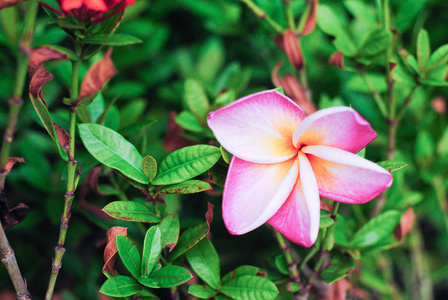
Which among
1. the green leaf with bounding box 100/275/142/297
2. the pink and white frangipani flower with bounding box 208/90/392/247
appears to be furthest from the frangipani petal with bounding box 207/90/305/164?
the green leaf with bounding box 100/275/142/297

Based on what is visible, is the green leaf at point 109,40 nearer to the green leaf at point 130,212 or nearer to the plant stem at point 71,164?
the plant stem at point 71,164

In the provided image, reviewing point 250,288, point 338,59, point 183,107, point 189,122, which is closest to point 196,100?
point 189,122

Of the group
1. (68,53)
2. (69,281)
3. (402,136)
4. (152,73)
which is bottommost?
(69,281)

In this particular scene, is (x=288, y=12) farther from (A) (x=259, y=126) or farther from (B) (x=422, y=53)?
(A) (x=259, y=126)

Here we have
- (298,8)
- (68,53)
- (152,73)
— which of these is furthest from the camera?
(152,73)

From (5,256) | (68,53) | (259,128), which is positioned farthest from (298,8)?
(5,256)

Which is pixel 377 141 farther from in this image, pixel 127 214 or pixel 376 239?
pixel 127 214

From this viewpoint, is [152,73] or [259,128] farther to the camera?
[152,73]
